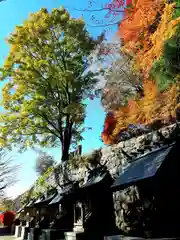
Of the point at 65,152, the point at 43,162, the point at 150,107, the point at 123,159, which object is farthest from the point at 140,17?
the point at 43,162

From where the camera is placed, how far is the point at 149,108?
10.2 m

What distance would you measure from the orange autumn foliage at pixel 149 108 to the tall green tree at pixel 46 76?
10.4 ft

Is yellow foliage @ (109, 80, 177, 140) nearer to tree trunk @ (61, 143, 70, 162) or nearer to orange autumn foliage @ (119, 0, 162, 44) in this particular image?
orange autumn foliage @ (119, 0, 162, 44)

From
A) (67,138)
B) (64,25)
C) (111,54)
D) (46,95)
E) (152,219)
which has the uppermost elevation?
(64,25)

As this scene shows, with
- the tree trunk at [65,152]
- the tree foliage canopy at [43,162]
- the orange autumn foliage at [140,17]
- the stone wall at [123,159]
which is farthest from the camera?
the tree foliage canopy at [43,162]

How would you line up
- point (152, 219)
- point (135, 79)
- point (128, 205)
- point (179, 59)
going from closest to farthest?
point (152, 219)
point (128, 205)
point (179, 59)
point (135, 79)

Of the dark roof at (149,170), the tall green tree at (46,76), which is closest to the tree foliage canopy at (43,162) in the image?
the tall green tree at (46,76)

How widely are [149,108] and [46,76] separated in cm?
836

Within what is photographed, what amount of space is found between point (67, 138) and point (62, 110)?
2.06 m

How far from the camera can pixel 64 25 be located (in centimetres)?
1600

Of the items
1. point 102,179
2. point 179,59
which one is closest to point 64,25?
point 179,59

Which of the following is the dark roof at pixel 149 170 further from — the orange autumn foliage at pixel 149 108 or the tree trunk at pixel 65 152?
the tree trunk at pixel 65 152

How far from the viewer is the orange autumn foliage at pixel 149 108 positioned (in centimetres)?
909

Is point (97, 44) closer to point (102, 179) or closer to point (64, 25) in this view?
point (64, 25)
